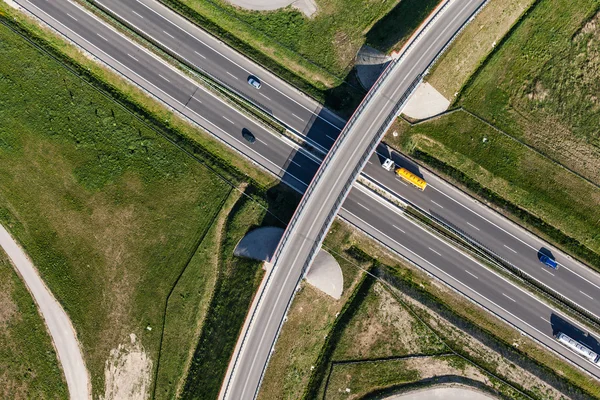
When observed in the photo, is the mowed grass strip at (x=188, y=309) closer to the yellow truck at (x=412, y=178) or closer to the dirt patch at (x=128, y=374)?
the dirt patch at (x=128, y=374)

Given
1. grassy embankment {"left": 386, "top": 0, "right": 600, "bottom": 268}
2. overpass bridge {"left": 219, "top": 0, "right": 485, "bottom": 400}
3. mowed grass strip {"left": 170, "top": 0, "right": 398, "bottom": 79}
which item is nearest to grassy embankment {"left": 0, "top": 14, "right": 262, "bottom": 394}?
overpass bridge {"left": 219, "top": 0, "right": 485, "bottom": 400}

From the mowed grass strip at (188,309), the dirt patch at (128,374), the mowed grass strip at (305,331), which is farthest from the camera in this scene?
the dirt patch at (128,374)

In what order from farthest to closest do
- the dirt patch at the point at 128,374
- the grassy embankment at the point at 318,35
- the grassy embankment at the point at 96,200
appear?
the grassy embankment at the point at 318,35
the grassy embankment at the point at 96,200
the dirt patch at the point at 128,374

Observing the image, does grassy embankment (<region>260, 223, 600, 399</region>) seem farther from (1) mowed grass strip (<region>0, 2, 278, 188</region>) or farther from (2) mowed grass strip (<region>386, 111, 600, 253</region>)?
(1) mowed grass strip (<region>0, 2, 278, 188</region>)

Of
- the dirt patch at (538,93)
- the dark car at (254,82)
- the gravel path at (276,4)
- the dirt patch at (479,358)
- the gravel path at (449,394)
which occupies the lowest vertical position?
the gravel path at (449,394)

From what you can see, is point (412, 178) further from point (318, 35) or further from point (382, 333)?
point (318, 35)

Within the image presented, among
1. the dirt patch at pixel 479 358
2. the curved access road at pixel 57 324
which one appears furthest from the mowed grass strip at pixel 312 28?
the curved access road at pixel 57 324

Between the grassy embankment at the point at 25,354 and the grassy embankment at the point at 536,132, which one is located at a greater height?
the grassy embankment at the point at 536,132

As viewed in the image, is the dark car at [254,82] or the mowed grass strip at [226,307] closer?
the mowed grass strip at [226,307]
